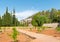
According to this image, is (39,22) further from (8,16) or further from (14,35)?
(14,35)

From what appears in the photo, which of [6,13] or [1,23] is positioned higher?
[6,13]

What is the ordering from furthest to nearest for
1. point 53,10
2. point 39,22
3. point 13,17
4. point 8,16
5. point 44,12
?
1. point 44,12
2. point 53,10
3. point 13,17
4. point 8,16
5. point 39,22

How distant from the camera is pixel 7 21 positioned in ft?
293

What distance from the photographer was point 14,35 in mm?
20203

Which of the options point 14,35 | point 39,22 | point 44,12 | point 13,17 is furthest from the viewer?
point 44,12

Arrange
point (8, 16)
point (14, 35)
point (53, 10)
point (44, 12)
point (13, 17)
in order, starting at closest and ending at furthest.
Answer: point (14, 35)
point (8, 16)
point (13, 17)
point (53, 10)
point (44, 12)

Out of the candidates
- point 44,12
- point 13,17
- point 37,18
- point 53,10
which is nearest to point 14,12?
point 13,17

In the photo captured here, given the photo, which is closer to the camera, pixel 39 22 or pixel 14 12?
pixel 39 22

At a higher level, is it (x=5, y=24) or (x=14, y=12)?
(x=14, y=12)

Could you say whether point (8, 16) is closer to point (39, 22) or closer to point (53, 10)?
point (39, 22)

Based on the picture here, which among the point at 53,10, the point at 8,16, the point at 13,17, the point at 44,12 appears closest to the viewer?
the point at 8,16

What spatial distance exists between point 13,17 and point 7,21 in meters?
12.4

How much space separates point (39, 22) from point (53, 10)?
59.3 meters

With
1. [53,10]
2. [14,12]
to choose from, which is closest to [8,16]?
Result: [14,12]
